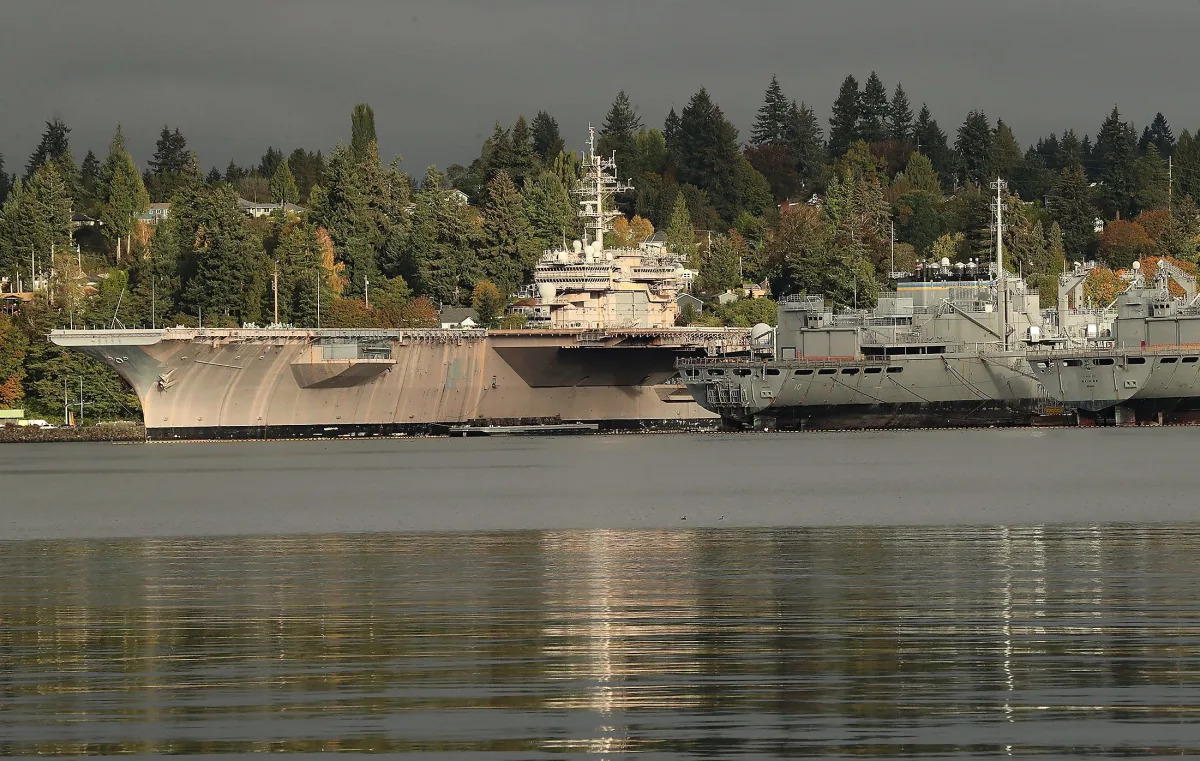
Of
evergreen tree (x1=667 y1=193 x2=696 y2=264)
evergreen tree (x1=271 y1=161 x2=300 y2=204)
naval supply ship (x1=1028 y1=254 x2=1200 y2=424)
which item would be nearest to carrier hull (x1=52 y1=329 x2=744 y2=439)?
naval supply ship (x1=1028 y1=254 x2=1200 y2=424)

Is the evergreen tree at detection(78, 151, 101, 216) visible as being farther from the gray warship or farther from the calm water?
the calm water

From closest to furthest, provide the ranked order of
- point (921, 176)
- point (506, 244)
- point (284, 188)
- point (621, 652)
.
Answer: point (621, 652) → point (506, 244) → point (284, 188) → point (921, 176)

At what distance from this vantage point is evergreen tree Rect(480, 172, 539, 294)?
11375 cm

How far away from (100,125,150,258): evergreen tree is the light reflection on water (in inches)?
4248

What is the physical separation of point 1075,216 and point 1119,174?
47.5ft

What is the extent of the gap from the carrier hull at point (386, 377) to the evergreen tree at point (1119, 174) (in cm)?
8245

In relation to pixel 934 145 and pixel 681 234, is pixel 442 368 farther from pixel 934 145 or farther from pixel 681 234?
pixel 934 145

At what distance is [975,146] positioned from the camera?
589ft

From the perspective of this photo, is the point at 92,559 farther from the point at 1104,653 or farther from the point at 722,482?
the point at 722,482

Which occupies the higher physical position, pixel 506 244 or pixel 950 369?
pixel 506 244

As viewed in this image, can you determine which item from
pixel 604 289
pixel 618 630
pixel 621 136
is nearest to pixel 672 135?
pixel 621 136

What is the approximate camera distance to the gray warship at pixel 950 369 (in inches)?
2906

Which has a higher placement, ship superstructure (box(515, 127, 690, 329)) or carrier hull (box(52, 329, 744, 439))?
ship superstructure (box(515, 127, 690, 329))

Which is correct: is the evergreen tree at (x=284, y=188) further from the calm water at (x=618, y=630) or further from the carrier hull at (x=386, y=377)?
the calm water at (x=618, y=630)
